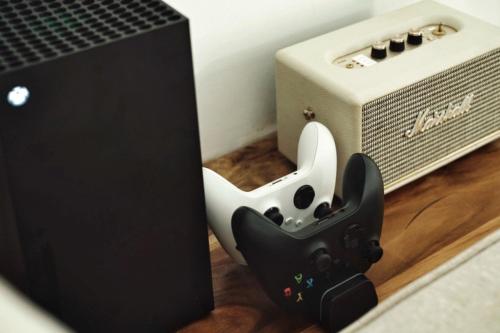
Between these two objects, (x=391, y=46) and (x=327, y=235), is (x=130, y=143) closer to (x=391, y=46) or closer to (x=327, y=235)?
(x=327, y=235)

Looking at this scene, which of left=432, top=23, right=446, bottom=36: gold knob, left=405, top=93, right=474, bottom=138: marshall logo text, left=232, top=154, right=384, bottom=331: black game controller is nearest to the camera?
left=232, top=154, right=384, bottom=331: black game controller

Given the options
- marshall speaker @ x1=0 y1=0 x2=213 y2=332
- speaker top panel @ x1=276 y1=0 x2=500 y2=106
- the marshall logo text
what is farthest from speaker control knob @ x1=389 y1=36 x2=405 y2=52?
marshall speaker @ x1=0 y1=0 x2=213 y2=332

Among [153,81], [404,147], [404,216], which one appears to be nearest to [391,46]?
[404,147]

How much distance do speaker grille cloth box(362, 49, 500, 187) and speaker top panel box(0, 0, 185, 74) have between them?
1.25 feet

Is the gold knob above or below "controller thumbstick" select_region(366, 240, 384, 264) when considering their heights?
above

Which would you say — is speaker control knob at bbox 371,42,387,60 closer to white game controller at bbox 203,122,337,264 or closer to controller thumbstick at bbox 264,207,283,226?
white game controller at bbox 203,122,337,264

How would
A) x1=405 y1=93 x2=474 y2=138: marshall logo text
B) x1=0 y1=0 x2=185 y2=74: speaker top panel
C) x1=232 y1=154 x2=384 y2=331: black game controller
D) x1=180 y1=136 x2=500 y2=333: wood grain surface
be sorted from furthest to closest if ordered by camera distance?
x1=405 y1=93 x2=474 y2=138: marshall logo text < x1=180 y1=136 x2=500 y2=333: wood grain surface < x1=232 y1=154 x2=384 y2=331: black game controller < x1=0 y1=0 x2=185 y2=74: speaker top panel

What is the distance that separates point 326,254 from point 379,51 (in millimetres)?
383

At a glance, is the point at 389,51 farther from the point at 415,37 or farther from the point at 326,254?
the point at 326,254

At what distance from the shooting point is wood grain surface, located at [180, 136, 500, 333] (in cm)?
104

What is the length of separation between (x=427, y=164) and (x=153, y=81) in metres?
0.57

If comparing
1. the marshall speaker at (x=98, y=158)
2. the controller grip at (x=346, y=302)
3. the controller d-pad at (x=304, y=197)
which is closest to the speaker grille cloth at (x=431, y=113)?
the controller d-pad at (x=304, y=197)

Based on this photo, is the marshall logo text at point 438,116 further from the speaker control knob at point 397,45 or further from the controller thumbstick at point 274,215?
the controller thumbstick at point 274,215

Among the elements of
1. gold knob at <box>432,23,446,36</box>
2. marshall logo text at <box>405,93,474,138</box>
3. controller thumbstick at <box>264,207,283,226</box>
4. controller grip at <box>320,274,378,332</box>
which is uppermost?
gold knob at <box>432,23,446,36</box>
